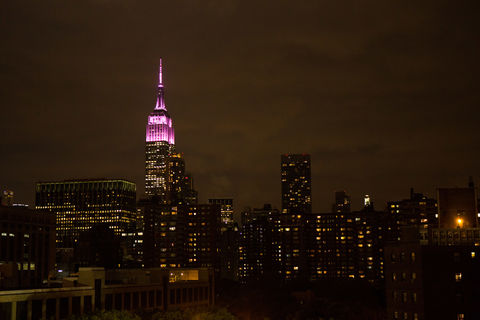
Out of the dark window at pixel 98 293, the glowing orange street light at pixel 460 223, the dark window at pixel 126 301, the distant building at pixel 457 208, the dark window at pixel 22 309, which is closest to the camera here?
the dark window at pixel 22 309

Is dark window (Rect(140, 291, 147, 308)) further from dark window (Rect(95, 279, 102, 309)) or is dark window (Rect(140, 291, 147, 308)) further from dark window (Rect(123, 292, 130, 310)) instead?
dark window (Rect(95, 279, 102, 309))

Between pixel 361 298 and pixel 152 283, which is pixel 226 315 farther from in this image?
pixel 361 298

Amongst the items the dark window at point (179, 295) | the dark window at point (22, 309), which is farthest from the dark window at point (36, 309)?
the dark window at point (179, 295)

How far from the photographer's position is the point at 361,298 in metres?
185

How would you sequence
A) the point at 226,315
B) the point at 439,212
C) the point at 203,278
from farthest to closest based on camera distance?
the point at 203,278, the point at 439,212, the point at 226,315

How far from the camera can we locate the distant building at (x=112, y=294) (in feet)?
253

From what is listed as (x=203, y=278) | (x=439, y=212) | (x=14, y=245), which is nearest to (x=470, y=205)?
(x=439, y=212)

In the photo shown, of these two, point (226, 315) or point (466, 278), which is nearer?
point (226, 315)

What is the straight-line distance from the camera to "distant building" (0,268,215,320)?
77.0m

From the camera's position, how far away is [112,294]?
9838cm

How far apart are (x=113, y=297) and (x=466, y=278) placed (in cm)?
5474

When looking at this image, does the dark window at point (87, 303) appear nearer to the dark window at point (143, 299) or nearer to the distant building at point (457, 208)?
the dark window at point (143, 299)

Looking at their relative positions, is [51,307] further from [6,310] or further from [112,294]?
[112,294]

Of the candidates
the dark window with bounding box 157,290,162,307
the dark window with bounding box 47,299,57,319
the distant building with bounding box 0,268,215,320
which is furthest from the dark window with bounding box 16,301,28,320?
the dark window with bounding box 157,290,162,307
